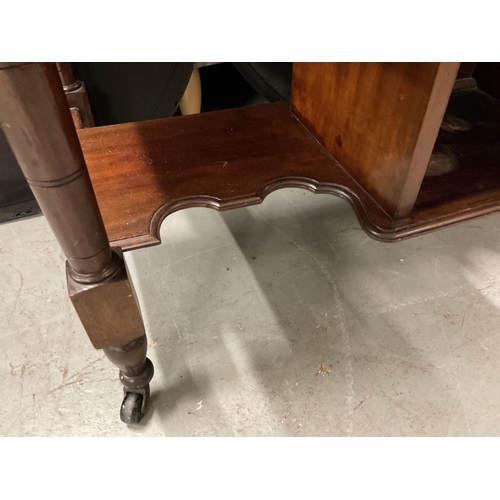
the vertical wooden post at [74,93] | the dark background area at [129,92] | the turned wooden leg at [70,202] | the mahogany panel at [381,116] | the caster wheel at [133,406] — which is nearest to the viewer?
the turned wooden leg at [70,202]

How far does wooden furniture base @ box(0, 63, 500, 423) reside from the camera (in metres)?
0.42

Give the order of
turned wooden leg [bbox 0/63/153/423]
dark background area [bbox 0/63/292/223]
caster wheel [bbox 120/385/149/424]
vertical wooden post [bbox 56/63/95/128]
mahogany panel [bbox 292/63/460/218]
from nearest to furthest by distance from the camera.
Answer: turned wooden leg [bbox 0/63/153/423] < mahogany panel [bbox 292/63/460/218] < caster wheel [bbox 120/385/149/424] < vertical wooden post [bbox 56/63/95/128] < dark background area [bbox 0/63/292/223]

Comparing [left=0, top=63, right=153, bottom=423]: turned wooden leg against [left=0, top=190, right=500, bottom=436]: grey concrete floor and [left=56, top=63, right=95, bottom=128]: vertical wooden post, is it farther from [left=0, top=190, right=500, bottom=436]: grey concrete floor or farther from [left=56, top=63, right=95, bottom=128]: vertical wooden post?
[left=56, top=63, right=95, bottom=128]: vertical wooden post

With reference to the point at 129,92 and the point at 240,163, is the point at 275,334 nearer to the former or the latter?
the point at 240,163

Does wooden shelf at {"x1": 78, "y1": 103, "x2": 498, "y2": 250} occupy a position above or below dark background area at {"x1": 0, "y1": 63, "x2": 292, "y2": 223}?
above

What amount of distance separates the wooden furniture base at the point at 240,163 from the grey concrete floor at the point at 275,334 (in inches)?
4.2

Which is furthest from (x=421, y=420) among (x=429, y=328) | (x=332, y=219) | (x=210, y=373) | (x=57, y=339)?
(x=57, y=339)

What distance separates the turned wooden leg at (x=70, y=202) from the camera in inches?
13.8

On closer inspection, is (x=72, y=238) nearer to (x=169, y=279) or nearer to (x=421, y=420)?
(x=169, y=279)

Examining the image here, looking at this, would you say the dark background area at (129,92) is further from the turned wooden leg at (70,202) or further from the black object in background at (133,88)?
the turned wooden leg at (70,202)

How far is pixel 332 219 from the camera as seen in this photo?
104 cm

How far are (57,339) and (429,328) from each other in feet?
2.14

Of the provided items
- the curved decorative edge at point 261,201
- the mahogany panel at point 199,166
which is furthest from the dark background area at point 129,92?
the curved decorative edge at point 261,201

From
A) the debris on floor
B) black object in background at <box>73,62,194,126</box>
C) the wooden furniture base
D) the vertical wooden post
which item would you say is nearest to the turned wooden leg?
the wooden furniture base
